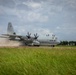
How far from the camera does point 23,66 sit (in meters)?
7.57

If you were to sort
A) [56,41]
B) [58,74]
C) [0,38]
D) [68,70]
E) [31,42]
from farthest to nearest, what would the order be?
[0,38], [56,41], [31,42], [68,70], [58,74]

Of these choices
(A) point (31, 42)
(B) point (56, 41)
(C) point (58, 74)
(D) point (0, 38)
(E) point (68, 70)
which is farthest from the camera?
(D) point (0, 38)

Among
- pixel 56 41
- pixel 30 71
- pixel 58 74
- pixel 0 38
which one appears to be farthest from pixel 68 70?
pixel 0 38

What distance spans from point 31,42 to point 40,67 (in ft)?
182

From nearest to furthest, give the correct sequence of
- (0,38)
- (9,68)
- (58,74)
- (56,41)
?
(58,74) → (9,68) → (56,41) → (0,38)

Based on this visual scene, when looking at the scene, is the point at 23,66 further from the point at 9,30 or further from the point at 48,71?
the point at 9,30

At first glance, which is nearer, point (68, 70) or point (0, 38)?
point (68, 70)

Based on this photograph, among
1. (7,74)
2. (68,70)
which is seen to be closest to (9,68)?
(7,74)

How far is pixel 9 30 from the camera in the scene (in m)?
75.6

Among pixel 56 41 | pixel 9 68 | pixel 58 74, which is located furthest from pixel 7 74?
pixel 56 41

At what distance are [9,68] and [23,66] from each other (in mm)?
552

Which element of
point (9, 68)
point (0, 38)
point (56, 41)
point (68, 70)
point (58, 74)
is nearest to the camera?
point (58, 74)

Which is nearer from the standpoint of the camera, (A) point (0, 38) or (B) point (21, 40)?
(B) point (21, 40)

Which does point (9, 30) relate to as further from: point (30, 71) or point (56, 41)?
point (30, 71)
